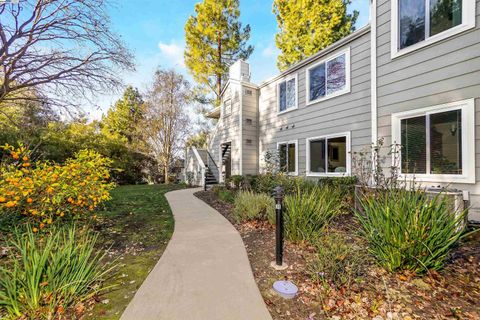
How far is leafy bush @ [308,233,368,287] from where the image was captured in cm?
261

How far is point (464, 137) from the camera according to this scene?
4.42 m

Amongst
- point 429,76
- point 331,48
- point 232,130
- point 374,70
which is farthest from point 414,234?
point 232,130

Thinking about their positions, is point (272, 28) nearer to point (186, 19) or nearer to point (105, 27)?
point (186, 19)

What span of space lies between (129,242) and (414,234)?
14.8 ft

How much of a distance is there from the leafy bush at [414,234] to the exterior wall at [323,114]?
4.09m

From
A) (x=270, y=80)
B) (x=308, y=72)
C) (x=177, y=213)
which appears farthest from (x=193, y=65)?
(x=177, y=213)

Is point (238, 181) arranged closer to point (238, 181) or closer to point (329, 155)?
point (238, 181)

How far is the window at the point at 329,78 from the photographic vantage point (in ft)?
23.4

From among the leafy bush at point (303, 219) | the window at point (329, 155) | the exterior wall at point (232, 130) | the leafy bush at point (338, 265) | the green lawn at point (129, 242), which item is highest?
the exterior wall at point (232, 130)

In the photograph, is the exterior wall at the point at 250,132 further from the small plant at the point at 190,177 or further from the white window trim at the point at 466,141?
the white window trim at the point at 466,141

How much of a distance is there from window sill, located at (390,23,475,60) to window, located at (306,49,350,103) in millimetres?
1493

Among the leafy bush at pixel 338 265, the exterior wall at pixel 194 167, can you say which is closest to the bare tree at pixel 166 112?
the exterior wall at pixel 194 167

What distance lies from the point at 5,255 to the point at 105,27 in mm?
5722

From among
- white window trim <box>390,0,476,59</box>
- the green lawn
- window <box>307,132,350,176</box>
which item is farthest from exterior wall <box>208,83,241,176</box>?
white window trim <box>390,0,476,59</box>
